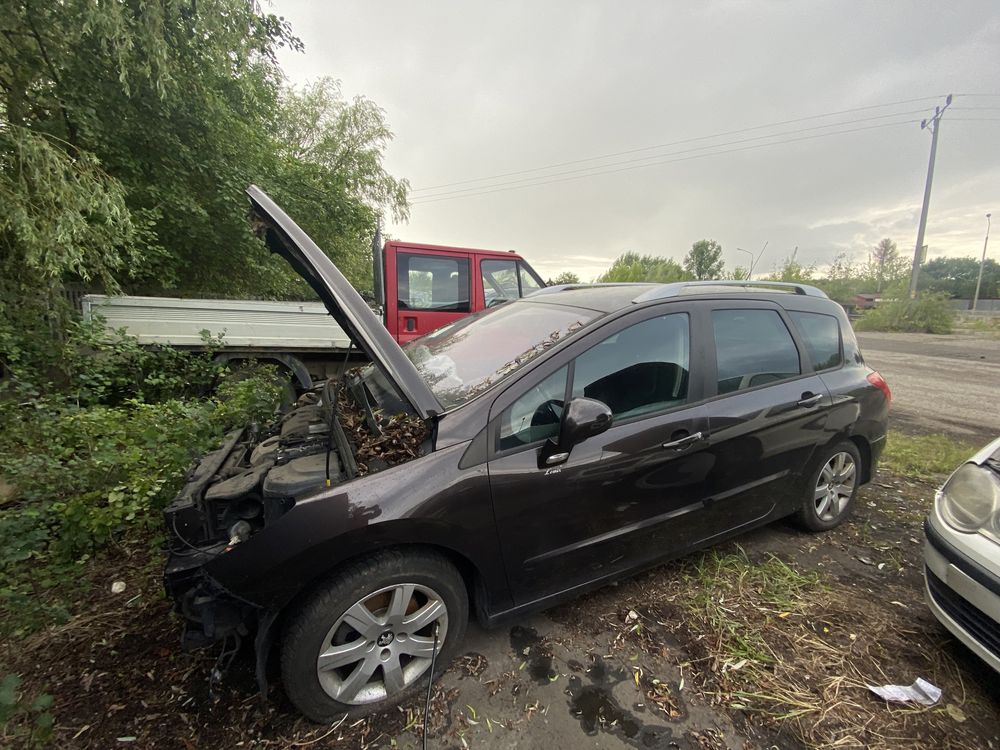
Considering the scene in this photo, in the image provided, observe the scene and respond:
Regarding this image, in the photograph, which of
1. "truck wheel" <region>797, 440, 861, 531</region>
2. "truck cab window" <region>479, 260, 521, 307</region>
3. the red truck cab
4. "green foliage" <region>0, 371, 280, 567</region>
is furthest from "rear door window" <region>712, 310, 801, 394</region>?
"truck cab window" <region>479, 260, 521, 307</region>

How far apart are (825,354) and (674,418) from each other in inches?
59.8

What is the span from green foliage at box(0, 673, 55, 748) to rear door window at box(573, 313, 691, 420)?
2.28 metres

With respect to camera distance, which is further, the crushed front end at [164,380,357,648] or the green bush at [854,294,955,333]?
the green bush at [854,294,955,333]

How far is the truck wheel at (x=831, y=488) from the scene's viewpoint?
274 cm

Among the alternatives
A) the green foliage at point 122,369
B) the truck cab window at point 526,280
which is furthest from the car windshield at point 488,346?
the truck cab window at point 526,280

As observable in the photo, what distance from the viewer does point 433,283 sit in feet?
19.3

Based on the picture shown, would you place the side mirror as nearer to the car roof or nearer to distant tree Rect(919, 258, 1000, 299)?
the car roof

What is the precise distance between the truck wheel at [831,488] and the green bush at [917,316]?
26.9m

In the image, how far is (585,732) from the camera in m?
1.61

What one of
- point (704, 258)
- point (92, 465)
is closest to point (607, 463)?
point (92, 465)

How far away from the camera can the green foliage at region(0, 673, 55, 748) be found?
4.63 ft

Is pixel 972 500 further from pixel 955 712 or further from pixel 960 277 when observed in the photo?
pixel 960 277

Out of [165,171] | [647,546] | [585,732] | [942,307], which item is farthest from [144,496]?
[942,307]

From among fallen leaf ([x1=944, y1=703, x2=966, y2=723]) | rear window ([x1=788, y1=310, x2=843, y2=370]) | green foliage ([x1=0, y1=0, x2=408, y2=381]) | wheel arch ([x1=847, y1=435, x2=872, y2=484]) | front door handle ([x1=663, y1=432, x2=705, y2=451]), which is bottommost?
fallen leaf ([x1=944, y1=703, x2=966, y2=723])
